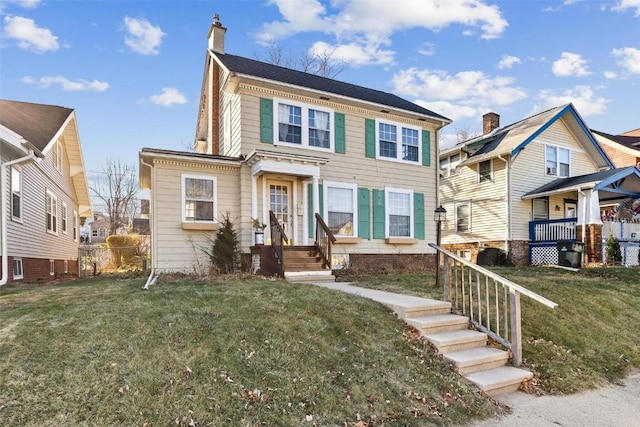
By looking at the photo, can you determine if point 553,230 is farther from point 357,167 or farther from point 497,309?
point 497,309

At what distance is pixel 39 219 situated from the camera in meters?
12.8

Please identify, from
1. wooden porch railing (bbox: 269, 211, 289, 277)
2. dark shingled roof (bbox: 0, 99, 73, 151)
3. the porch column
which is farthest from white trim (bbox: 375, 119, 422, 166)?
dark shingled roof (bbox: 0, 99, 73, 151)

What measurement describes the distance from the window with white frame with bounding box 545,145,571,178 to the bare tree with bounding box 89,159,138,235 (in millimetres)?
30540

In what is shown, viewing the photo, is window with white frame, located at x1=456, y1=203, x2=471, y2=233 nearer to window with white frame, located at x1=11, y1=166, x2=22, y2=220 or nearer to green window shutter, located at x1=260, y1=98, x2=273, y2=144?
green window shutter, located at x1=260, y1=98, x2=273, y2=144

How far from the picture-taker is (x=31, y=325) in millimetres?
4504

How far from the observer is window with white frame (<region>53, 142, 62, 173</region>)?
15334 mm

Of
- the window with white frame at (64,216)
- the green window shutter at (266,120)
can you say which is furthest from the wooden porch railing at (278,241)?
the window with white frame at (64,216)

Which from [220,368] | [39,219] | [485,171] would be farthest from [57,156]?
[485,171]

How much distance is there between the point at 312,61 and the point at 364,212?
1710cm

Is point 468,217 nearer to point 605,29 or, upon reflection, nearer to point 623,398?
point 605,29

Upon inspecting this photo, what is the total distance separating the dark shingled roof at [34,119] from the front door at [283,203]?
657 centimetres

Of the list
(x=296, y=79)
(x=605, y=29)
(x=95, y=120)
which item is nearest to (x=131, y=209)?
(x=95, y=120)

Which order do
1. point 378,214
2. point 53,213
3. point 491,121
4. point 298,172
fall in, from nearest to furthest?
point 298,172 → point 378,214 → point 53,213 → point 491,121

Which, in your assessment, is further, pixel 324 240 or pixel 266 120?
pixel 266 120
